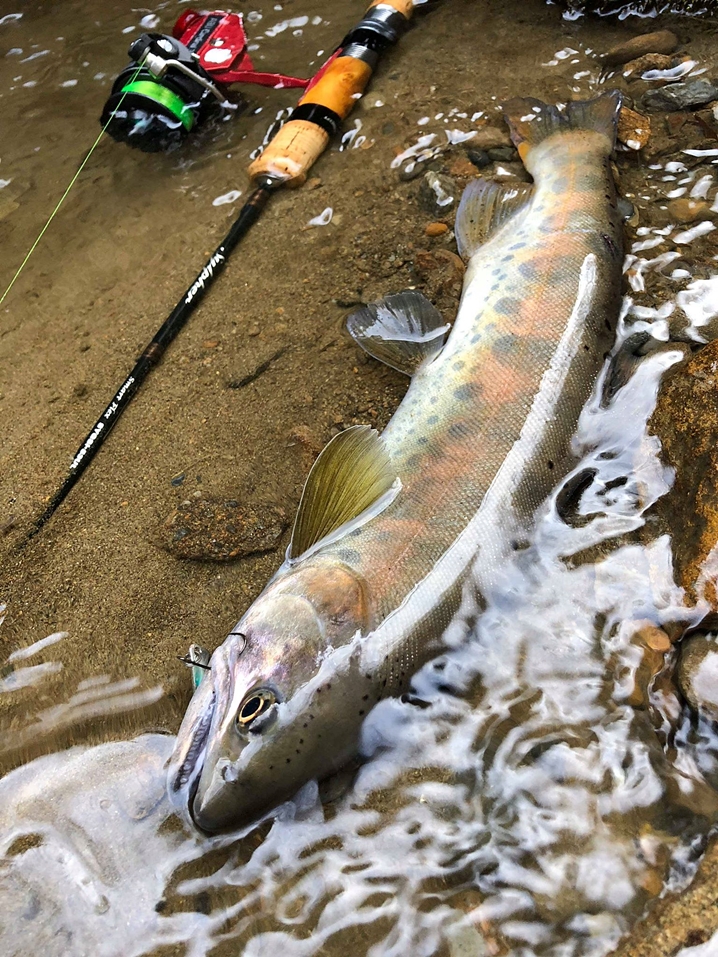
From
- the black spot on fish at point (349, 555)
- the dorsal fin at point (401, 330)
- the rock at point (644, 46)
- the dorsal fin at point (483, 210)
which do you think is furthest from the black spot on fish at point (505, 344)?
the rock at point (644, 46)

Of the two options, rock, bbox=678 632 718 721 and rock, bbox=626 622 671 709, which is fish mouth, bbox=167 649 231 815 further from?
rock, bbox=678 632 718 721

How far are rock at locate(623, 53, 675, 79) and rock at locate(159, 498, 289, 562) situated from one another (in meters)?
3.91

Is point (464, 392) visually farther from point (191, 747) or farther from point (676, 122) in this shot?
point (676, 122)

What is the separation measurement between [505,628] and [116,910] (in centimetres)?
174

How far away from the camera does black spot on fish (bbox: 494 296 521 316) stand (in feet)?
11.1

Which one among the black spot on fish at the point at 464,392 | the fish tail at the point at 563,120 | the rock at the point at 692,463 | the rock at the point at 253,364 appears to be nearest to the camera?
the rock at the point at 692,463

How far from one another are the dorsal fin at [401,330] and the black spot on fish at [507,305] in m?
0.36

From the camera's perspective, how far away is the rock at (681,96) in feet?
14.6

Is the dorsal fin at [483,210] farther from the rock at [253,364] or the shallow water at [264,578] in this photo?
the rock at [253,364]

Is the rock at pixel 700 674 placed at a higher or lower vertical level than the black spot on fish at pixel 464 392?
lower

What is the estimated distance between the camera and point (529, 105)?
4.47 metres

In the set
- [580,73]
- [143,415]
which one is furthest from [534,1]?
[143,415]

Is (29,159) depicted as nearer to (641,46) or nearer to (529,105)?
(529,105)

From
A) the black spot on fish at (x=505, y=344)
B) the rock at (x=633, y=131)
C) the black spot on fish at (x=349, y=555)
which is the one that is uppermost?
the rock at (x=633, y=131)
